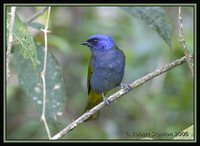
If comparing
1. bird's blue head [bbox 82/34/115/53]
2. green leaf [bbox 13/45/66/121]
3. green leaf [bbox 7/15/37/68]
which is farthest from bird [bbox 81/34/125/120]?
green leaf [bbox 7/15/37/68]

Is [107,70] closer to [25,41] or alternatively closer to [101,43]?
[101,43]

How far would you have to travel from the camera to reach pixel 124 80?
6.02 meters

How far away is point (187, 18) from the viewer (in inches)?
276

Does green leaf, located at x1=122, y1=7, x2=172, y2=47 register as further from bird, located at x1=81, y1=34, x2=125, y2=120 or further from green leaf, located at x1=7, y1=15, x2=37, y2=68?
green leaf, located at x1=7, y1=15, x2=37, y2=68

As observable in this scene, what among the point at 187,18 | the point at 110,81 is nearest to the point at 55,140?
the point at 110,81

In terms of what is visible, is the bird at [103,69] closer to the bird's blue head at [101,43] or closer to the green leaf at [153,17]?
the bird's blue head at [101,43]

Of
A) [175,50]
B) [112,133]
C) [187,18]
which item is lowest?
[112,133]

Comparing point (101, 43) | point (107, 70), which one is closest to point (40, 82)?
point (107, 70)

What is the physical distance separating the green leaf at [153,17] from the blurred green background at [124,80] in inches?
46.2

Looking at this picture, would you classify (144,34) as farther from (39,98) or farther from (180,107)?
(39,98)

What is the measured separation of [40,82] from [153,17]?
1.05 meters

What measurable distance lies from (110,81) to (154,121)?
45.7 inches

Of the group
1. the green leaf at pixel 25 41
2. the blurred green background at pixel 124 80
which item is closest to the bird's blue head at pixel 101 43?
the blurred green background at pixel 124 80

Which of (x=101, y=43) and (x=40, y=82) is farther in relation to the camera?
(x=101, y=43)
